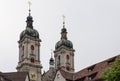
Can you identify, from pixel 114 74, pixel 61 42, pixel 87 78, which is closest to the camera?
pixel 114 74

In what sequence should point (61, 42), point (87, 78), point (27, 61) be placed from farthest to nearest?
point (61, 42) → point (27, 61) → point (87, 78)

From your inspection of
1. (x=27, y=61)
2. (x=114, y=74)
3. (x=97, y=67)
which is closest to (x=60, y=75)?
(x=97, y=67)

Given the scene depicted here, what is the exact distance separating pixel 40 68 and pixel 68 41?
12.4 m

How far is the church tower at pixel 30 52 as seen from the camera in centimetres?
11069

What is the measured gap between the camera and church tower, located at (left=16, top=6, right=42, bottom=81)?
4358 inches

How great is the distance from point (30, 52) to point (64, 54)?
9.83 meters

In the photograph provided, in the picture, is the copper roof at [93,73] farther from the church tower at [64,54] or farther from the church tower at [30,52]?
the church tower at [64,54]

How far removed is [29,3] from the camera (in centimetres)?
12031

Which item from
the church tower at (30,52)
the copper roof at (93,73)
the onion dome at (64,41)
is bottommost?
the copper roof at (93,73)

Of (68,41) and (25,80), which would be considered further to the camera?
(68,41)

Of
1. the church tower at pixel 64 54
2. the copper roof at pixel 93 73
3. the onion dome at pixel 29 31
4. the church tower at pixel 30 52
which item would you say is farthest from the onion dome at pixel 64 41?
the copper roof at pixel 93 73

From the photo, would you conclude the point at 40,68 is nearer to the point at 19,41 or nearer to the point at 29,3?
the point at 19,41

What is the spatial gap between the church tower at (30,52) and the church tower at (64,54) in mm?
6893

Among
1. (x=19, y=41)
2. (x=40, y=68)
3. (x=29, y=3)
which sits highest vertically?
(x=29, y=3)
